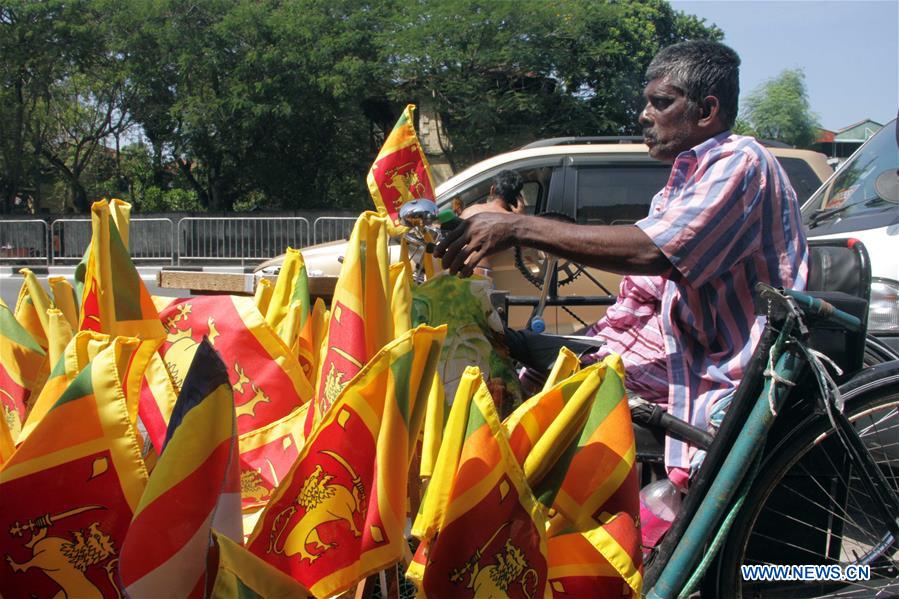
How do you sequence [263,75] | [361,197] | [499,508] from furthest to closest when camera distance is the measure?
1. [361,197]
2. [263,75]
3. [499,508]

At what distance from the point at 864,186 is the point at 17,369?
13.5 feet

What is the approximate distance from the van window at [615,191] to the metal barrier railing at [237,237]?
35.9ft

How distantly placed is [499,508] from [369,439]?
235 mm

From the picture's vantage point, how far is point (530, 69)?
20859mm

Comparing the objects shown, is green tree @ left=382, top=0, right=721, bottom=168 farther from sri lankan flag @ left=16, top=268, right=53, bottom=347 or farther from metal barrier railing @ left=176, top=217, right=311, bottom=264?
sri lankan flag @ left=16, top=268, right=53, bottom=347

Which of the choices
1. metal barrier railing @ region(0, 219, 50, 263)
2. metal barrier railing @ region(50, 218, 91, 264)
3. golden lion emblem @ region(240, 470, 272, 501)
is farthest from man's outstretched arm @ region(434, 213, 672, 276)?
metal barrier railing @ region(0, 219, 50, 263)

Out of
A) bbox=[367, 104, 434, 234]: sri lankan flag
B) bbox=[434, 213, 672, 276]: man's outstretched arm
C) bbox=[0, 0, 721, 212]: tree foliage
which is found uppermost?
bbox=[0, 0, 721, 212]: tree foliage

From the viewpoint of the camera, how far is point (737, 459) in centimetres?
178

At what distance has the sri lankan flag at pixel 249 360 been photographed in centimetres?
165

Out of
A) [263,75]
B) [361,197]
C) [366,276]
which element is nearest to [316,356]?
[366,276]

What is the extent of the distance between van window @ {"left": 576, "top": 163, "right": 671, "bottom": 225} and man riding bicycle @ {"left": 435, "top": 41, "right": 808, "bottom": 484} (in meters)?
3.85

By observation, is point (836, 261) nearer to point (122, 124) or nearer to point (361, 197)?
point (361, 197)

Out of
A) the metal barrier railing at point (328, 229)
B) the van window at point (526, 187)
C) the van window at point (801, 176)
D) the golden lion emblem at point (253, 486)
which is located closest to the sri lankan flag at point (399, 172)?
the golden lion emblem at point (253, 486)

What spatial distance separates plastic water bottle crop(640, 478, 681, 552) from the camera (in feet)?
6.51
